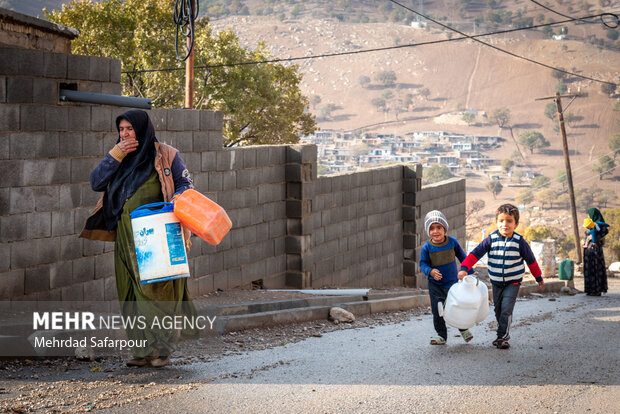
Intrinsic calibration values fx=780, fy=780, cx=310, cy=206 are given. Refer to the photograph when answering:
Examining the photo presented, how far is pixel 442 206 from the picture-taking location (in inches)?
720

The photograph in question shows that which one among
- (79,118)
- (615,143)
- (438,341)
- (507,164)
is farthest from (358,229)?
(615,143)

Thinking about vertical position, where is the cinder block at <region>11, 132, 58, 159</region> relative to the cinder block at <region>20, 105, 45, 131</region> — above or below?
below

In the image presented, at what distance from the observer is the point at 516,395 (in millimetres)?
5156

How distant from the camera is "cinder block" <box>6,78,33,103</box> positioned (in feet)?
22.1

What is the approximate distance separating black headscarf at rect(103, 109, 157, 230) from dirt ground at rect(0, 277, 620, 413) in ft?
3.51

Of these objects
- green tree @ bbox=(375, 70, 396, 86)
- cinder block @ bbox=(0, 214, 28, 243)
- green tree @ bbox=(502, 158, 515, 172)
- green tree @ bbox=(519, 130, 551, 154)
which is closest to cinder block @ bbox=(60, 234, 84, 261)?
cinder block @ bbox=(0, 214, 28, 243)

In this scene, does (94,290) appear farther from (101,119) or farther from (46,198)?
(101,119)

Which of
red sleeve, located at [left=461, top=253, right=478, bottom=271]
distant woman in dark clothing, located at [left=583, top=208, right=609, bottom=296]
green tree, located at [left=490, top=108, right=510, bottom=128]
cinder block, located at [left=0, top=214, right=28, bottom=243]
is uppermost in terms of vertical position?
green tree, located at [left=490, top=108, right=510, bottom=128]

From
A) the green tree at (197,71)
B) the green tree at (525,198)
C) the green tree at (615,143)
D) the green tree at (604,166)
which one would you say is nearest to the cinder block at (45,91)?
the green tree at (197,71)

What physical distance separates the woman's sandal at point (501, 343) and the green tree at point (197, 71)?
927 inches

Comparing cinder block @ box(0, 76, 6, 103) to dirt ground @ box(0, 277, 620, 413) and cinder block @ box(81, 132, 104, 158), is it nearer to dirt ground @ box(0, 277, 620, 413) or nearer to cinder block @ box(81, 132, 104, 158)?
cinder block @ box(81, 132, 104, 158)

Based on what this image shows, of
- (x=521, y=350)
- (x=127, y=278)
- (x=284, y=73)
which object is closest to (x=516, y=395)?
(x=521, y=350)

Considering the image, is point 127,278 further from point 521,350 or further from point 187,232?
point 521,350

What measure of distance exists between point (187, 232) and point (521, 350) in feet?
10.4
